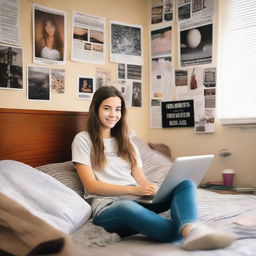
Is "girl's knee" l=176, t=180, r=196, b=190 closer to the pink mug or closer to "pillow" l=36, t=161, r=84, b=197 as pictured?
"pillow" l=36, t=161, r=84, b=197

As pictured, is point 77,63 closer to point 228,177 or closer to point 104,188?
point 104,188

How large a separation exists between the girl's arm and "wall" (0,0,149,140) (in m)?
0.67

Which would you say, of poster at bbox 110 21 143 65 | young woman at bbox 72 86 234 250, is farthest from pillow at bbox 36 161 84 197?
poster at bbox 110 21 143 65

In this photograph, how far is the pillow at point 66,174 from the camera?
5.67ft

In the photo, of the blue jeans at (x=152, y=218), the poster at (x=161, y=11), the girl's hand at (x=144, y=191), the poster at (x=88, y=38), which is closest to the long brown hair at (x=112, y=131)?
the girl's hand at (x=144, y=191)

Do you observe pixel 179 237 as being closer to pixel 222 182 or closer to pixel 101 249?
pixel 101 249

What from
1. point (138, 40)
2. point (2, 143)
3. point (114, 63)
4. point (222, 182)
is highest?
point (138, 40)

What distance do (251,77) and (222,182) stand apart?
0.68 meters

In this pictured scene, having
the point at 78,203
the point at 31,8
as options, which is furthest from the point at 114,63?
the point at 78,203

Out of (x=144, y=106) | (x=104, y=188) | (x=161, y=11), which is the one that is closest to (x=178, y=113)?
(x=144, y=106)

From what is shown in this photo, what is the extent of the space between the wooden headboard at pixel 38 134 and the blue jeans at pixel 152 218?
0.71 m

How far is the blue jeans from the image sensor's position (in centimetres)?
124

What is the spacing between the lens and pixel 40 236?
3.35ft

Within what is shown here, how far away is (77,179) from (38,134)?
388 millimetres
